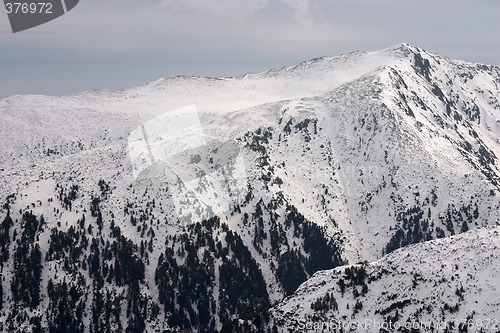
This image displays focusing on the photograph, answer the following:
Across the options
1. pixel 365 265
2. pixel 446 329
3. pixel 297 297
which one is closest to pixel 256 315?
pixel 297 297

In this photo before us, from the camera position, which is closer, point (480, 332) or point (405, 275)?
point (480, 332)

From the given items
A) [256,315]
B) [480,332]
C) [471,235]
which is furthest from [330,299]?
[471,235]

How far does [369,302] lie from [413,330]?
19.6 metres

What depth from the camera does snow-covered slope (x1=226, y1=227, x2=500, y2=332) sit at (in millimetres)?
154913

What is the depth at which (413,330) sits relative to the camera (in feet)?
506

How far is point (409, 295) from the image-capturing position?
16675 centimetres

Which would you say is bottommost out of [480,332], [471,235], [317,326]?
[480,332]

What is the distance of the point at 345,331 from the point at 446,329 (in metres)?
30.8

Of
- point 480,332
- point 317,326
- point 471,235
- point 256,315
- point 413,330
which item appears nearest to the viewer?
point 480,332

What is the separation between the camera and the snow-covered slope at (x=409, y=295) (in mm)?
154913

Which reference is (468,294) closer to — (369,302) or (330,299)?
(369,302)

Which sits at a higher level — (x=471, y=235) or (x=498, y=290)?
(x=471, y=235)

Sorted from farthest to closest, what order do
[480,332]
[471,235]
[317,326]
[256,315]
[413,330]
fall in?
[471,235], [256,315], [317,326], [413,330], [480,332]

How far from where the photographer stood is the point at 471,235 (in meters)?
194
